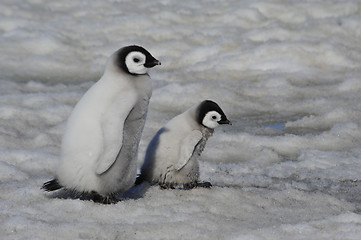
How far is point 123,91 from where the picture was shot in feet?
11.6

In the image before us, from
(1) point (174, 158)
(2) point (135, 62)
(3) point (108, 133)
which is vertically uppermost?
(2) point (135, 62)

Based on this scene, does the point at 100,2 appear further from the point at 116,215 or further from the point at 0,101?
the point at 116,215

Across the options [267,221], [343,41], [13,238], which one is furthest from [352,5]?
[13,238]

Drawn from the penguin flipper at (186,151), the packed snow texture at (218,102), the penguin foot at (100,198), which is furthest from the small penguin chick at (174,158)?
the penguin foot at (100,198)

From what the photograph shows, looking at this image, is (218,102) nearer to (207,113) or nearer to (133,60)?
(207,113)

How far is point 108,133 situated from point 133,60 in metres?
0.44

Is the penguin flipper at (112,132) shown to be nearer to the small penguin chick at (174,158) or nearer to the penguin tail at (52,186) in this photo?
the penguin tail at (52,186)

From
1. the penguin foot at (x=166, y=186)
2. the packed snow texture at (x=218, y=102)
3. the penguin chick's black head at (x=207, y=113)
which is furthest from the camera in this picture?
the penguin chick's black head at (x=207, y=113)

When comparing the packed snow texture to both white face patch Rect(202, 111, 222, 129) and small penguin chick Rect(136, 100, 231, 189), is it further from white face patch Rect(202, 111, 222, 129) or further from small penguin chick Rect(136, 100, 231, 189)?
white face patch Rect(202, 111, 222, 129)

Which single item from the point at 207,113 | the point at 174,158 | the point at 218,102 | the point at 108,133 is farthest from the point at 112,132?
the point at 218,102

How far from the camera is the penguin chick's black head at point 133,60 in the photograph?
11.8 feet

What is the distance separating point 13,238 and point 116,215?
56 cm

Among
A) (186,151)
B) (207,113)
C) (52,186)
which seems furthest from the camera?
(207,113)

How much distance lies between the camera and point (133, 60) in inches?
142
